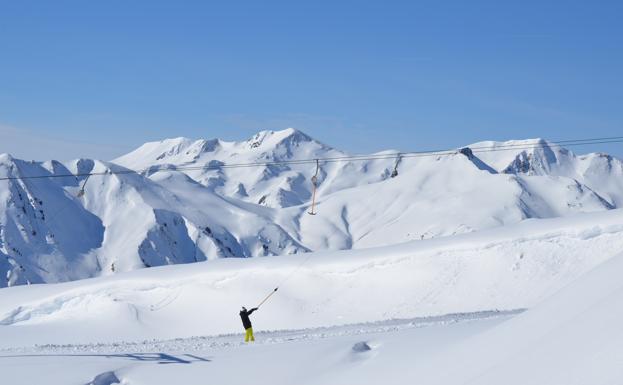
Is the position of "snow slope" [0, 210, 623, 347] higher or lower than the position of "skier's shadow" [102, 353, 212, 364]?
lower

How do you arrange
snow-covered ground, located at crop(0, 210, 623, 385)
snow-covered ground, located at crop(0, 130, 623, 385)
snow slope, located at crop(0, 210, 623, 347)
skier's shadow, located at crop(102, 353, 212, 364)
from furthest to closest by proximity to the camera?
1. snow slope, located at crop(0, 210, 623, 347)
2. skier's shadow, located at crop(102, 353, 212, 364)
3. snow-covered ground, located at crop(0, 210, 623, 385)
4. snow-covered ground, located at crop(0, 130, 623, 385)

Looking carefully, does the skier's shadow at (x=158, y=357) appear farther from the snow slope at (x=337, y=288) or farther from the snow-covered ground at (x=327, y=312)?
the snow slope at (x=337, y=288)

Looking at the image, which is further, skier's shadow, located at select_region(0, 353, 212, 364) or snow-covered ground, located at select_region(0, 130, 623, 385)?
skier's shadow, located at select_region(0, 353, 212, 364)

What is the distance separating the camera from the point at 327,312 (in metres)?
32.4

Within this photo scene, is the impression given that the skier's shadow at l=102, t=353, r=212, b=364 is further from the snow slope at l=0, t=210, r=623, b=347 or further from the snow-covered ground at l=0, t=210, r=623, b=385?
the snow slope at l=0, t=210, r=623, b=347

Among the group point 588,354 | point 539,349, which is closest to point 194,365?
point 539,349

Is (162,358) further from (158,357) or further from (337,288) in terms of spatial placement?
(337,288)

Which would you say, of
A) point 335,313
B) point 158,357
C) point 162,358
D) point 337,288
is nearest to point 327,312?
point 335,313

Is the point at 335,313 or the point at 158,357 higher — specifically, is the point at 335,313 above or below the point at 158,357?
below

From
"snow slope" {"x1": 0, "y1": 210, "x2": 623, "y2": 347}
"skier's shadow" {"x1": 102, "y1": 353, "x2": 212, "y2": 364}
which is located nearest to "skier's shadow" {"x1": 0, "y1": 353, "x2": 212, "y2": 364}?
"skier's shadow" {"x1": 102, "y1": 353, "x2": 212, "y2": 364}

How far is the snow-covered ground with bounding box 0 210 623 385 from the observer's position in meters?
15.2

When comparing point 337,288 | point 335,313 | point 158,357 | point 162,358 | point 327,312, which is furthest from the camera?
point 337,288

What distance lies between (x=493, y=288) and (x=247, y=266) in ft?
38.5

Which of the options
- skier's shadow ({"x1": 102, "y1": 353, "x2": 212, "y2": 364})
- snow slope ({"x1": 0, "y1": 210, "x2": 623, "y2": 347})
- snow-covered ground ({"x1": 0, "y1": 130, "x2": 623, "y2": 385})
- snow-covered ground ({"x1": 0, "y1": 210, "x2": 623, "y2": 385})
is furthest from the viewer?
snow slope ({"x1": 0, "y1": 210, "x2": 623, "y2": 347})
